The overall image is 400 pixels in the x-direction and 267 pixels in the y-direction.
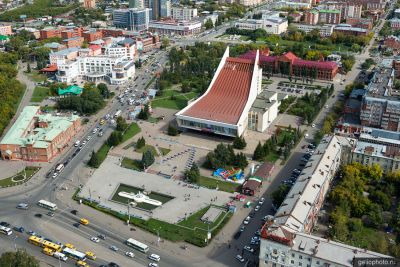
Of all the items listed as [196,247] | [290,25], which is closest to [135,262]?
[196,247]


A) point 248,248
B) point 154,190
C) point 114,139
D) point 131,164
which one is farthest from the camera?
point 114,139

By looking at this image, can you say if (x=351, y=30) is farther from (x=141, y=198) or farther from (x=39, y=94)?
(x=141, y=198)

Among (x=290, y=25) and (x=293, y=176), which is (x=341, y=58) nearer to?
(x=290, y=25)

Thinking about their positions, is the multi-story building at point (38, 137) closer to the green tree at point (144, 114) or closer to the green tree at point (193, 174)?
the green tree at point (144, 114)

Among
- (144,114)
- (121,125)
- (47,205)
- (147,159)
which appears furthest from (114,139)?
(47,205)

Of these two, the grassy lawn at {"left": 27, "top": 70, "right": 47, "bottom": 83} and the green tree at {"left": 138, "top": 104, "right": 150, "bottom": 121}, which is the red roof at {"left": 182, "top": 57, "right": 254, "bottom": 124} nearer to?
the green tree at {"left": 138, "top": 104, "right": 150, "bottom": 121}

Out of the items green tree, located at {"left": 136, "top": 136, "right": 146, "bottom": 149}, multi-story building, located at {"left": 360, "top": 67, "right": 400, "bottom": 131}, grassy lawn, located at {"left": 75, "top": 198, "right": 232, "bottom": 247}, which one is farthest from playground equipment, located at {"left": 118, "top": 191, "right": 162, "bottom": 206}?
multi-story building, located at {"left": 360, "top": 67, "right": 400, "bottom": 131}
